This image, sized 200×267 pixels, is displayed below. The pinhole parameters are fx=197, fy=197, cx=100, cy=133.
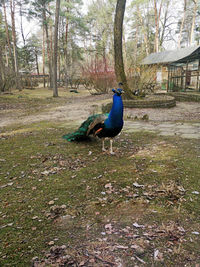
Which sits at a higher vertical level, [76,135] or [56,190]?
[76,135]

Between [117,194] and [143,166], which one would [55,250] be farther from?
[143,166]

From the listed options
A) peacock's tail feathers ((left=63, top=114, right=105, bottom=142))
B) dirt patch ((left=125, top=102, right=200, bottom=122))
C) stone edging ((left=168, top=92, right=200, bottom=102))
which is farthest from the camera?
stone edging ((left=168, top=92, right=200, bottom=102))

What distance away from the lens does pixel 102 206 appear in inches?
92.0

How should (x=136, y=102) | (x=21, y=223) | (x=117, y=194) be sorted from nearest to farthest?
(x=21, y=223), (x=117, y=194), (x=136, y=102)

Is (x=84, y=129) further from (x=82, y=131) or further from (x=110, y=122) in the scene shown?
(x=110, y=122)

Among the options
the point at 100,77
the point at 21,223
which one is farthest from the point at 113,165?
the point at 100,77

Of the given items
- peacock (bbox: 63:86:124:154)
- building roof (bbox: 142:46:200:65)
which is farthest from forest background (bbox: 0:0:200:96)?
peacock (bbox: 63:86:124:154)

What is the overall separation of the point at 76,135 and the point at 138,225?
9.05 feet

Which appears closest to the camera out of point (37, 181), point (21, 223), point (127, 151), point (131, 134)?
point (21, 223)

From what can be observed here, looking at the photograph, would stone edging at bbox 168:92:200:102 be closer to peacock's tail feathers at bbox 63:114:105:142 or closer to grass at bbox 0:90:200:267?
grass at bbox 0:90:200:267

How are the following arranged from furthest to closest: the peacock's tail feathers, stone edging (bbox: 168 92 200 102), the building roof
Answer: the building roof, stone edging (bbox: 168 92 200 102), the peacock's tail feathers

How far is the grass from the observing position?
5.51ft

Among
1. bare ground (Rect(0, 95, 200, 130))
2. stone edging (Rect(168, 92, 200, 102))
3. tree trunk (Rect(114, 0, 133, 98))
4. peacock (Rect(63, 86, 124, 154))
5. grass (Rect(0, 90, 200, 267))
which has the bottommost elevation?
grass (Rect(0, 90, 200, 267))

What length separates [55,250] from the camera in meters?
1.72
